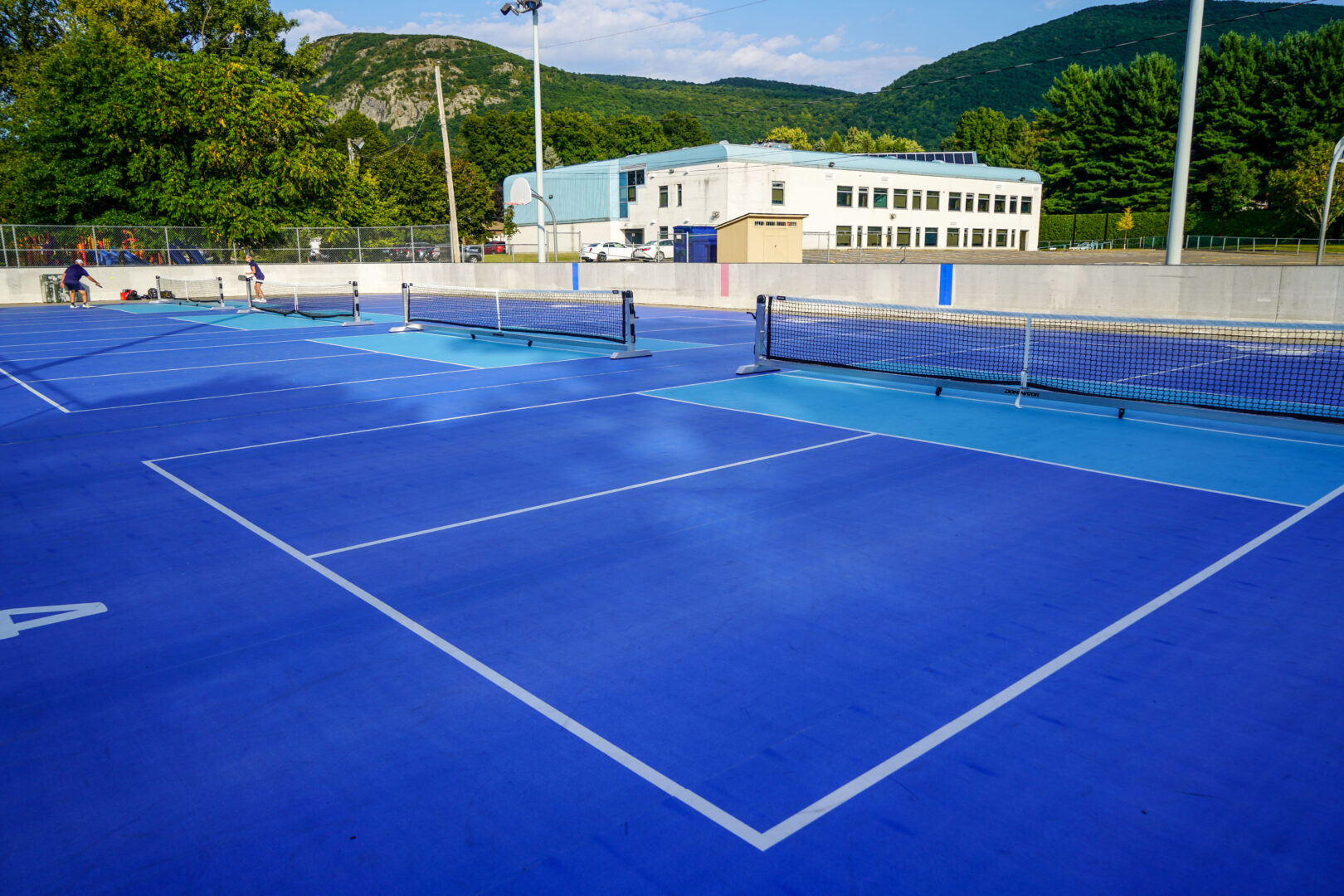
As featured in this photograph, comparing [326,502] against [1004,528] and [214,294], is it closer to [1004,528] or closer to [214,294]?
[1004,528]

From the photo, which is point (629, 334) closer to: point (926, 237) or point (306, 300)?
point (306, 300)

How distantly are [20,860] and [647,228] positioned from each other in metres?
78.2

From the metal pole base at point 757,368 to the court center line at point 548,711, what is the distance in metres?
9.71

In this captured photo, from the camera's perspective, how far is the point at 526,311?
30.3m

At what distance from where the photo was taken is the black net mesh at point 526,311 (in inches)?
903

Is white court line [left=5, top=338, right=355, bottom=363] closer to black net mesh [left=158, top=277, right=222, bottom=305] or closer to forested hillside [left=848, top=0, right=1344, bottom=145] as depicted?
black net mesh [left=158, top=277, right=222, bottom=305]

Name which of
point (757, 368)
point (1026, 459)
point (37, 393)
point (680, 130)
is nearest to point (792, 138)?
point (680, 130)

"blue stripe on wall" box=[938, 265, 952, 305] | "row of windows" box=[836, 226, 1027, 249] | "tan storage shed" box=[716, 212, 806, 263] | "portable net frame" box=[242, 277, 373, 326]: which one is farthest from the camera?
"row of windows" box=[836, 226, 1027, 249]

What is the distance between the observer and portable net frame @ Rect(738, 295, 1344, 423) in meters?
12.8

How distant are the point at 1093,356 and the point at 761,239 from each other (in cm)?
1813

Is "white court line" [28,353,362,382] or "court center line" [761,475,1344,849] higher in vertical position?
"white court line" [28,353,362,382]

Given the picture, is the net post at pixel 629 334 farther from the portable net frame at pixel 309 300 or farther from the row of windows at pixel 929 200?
the row of windows at pixel 929 200

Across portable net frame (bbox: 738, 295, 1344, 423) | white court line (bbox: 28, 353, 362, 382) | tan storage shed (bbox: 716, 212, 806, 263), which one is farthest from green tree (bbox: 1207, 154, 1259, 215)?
A: white court line (bbox: 28, 353, 362, 382)

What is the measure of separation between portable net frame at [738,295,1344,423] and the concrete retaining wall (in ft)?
1.95
